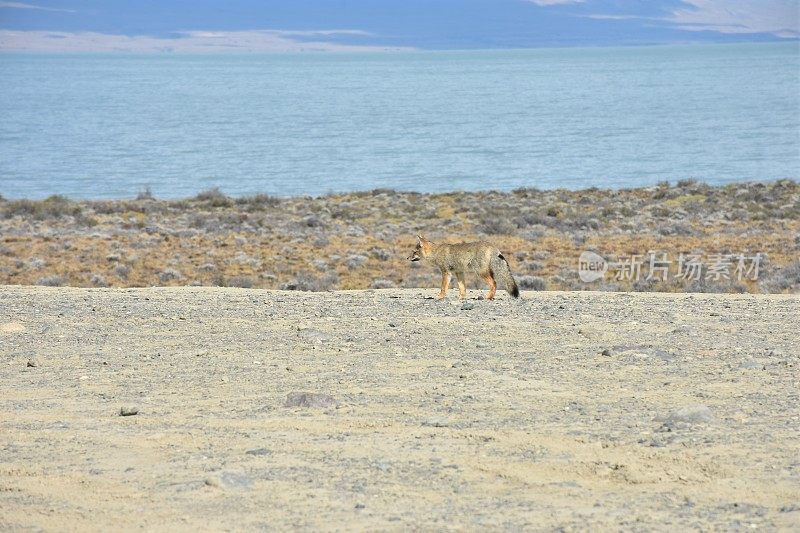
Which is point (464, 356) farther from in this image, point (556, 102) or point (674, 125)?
point (556, 102)

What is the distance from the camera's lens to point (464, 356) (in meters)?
9.83

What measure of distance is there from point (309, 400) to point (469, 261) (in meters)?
5.44

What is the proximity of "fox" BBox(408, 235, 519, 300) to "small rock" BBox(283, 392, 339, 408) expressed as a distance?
508 centimetres

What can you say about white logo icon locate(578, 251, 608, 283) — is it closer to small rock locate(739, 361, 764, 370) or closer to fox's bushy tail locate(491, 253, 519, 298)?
fox's bushy tail locate(491, 253, 519, 298)

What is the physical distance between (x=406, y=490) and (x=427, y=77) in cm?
18465

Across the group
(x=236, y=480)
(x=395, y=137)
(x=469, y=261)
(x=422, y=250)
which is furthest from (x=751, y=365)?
(x=395, y=137)

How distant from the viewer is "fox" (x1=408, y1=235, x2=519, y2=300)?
13.0 m

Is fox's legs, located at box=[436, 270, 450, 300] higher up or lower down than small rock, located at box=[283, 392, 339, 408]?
higher up

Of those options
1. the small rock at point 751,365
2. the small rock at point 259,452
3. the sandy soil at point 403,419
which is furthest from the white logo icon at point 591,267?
the small rock at point 259,452

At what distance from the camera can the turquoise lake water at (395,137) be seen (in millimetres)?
52750

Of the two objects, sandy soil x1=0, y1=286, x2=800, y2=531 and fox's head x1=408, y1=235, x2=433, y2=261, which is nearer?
sandy soil x1=0, y1=286, x2=800, y2=531

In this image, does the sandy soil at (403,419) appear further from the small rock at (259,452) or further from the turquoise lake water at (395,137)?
the turquoise lake water at (395,137)

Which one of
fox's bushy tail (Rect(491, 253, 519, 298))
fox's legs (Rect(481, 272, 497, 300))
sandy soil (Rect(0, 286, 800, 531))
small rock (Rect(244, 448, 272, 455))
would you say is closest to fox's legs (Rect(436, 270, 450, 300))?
fox's legs (Rect(481, 272, 497, 300))

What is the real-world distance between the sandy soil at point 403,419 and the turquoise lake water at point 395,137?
3611cm
